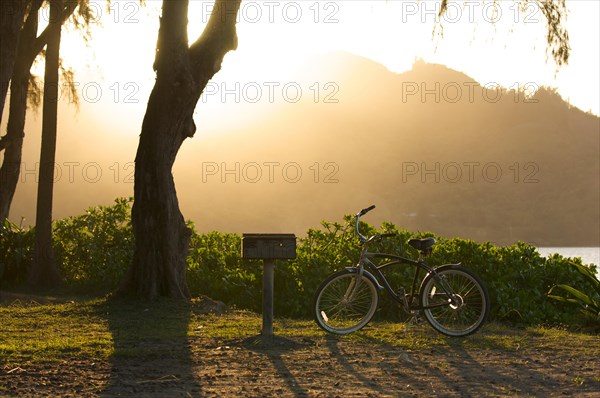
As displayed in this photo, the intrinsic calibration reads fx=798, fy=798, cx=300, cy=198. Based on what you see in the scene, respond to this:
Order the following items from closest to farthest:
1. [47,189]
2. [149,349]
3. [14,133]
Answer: [149,349]
[47,189]
[14,133]

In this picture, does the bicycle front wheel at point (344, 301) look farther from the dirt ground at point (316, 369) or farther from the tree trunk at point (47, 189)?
the tree trunk at point (47, 189)

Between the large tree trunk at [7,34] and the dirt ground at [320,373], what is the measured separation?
337 cm

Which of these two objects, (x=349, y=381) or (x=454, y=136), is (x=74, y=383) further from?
(x=454, y=136)

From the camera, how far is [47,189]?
597 inches

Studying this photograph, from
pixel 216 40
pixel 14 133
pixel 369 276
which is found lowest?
pixel 369 276

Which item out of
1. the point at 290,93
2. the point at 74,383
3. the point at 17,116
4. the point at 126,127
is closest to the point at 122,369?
the point at 74,383

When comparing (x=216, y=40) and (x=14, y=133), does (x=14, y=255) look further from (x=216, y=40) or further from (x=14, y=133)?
(x=216, y=40)

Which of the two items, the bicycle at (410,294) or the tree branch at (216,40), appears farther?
the tree branch at (216,40)

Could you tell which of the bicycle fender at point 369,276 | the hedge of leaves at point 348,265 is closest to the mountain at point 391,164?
the hedge of leaves at point 348,265

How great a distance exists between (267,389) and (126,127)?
95.8 meters

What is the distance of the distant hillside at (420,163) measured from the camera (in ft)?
350

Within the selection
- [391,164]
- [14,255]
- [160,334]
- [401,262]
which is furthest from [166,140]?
[391,164]

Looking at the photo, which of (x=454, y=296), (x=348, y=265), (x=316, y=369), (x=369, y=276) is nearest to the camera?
(x=316, y=369)

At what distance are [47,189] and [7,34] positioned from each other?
6958 millimetres
